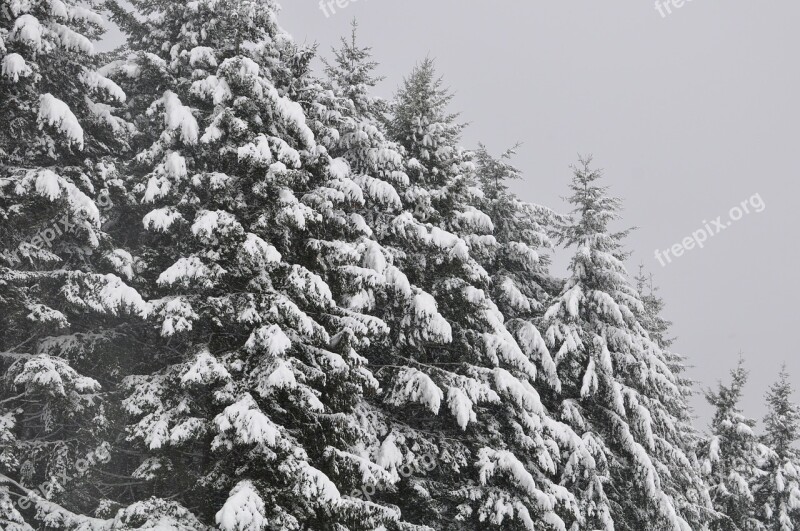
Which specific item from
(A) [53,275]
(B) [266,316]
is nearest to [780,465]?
(B) [266,316]

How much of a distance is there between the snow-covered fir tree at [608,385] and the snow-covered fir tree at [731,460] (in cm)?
872

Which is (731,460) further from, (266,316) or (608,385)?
(266,316)

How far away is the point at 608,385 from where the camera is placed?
18953 mm

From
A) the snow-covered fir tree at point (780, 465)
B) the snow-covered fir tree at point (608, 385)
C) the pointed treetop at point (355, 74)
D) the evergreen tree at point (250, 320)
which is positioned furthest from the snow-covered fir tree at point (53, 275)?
the snow-covered fir tree at point (780, 465)

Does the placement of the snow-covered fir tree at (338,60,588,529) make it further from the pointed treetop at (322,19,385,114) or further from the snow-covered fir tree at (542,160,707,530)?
the snow-covered fir tree at (542,160,707,530)

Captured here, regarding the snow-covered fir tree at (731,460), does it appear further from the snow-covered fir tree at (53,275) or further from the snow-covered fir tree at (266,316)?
the snow-covered fir tree at (53,275)

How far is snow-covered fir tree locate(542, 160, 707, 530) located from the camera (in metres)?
18.4

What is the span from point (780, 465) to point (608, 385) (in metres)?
18.0

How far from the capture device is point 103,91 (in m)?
13.6

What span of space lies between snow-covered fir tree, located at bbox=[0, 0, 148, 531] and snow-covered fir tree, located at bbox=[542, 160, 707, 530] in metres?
12.7

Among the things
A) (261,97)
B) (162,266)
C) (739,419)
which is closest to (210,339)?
(162,266)

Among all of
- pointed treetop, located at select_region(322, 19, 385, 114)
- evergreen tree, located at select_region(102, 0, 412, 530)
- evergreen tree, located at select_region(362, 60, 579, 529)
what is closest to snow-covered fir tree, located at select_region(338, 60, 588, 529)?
evergreen tree, located at select_region(362, 60, 579, 529)

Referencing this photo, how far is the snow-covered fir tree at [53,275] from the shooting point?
11359 mm

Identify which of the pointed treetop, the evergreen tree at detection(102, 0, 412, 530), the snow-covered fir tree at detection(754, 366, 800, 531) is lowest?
the snow-covered fir tree at detection(754, 366, 800, 531)
